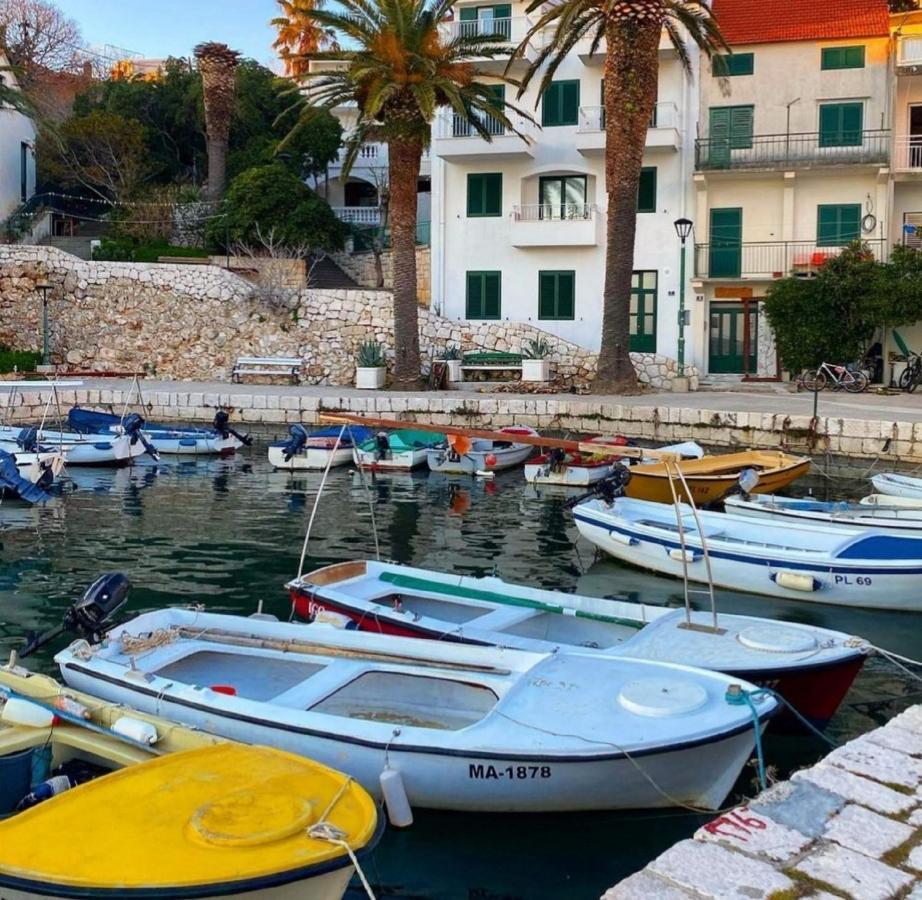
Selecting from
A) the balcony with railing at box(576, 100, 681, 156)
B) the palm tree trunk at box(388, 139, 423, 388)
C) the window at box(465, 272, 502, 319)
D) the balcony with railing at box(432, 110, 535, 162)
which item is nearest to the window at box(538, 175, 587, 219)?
the balcony with railing at box(432, 110, 535, 162)

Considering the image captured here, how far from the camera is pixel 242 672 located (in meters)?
8.59

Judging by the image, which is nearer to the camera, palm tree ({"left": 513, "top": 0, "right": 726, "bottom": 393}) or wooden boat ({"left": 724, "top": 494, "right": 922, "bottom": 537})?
wooden boat ({"left": 724, "top": 494, "right": 922, "bottom": 537})

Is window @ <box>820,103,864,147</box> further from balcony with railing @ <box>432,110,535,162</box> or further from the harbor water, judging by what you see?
the harbor water

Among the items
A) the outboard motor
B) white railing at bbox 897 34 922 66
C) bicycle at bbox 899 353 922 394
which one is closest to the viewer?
the outboard motor

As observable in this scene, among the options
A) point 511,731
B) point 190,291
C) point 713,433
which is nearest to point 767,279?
point 713,433

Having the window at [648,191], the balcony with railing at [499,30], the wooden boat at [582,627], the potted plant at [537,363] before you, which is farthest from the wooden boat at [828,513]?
the balcony with railing at [499,30]

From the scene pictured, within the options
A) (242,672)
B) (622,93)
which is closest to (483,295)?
(622,93)

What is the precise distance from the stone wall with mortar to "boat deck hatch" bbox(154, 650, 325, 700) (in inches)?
1055

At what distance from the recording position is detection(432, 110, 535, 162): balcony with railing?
3594cm

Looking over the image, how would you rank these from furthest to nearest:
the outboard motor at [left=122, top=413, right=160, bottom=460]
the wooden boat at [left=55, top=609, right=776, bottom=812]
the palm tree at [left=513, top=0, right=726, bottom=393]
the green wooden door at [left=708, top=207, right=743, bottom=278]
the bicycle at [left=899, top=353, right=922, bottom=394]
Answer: the green wooden door at [left=708, top=207, right=743, bottom=278], the bicycle at [left=899, top=353, right=922, bottom=394], the palm tree at [left=513, top=0, right=726, bottom=393], the outboard motor at [left=122, top=413, right=160, bottom=460], the wooden boat at [left=55, top=609, right=776, bottom=812]

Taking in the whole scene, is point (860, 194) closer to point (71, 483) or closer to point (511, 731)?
point (71, 483)

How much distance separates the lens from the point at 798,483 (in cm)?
2117

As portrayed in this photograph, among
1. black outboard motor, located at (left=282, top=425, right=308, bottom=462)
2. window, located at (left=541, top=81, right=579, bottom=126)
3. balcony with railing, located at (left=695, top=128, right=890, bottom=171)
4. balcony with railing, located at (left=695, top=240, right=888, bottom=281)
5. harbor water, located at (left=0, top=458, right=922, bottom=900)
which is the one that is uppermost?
window, located at (left=541, top=81, right=579, bottom=126)

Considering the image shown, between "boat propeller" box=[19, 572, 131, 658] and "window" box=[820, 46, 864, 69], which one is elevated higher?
"window" box=[820, 46, 864, 69]
